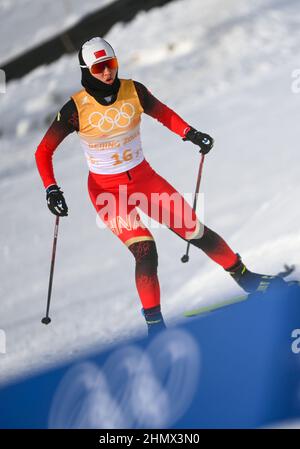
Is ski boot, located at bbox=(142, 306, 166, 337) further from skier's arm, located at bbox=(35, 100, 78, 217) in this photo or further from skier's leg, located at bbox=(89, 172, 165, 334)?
skier's arm, located at bbox=(35, 100, 78, 217)

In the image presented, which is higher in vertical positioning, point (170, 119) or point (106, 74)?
point (106, 74)

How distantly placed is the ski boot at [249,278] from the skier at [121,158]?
0.02m

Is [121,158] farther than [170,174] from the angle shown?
No

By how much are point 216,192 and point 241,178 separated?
232 millimetres

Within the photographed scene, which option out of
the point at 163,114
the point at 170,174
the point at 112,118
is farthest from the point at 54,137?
the point at 170,174

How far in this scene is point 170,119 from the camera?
13.9ft

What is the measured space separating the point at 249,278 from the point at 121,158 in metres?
0.98

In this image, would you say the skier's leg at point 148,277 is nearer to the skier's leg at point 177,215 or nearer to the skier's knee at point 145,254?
the skier's knee at point 145,254

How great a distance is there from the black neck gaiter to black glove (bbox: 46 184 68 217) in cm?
52

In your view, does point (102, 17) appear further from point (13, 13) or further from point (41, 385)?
point (41, 385)

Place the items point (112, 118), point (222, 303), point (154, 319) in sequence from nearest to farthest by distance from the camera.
→ point (112, 118)
point (154, 319)
point (222, 303)

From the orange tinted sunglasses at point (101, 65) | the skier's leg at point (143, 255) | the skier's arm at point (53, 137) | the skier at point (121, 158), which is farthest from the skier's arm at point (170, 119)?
the skier's leg at point (143, 255)

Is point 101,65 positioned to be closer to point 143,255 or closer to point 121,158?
point 121,158

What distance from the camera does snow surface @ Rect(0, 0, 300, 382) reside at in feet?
16.3
